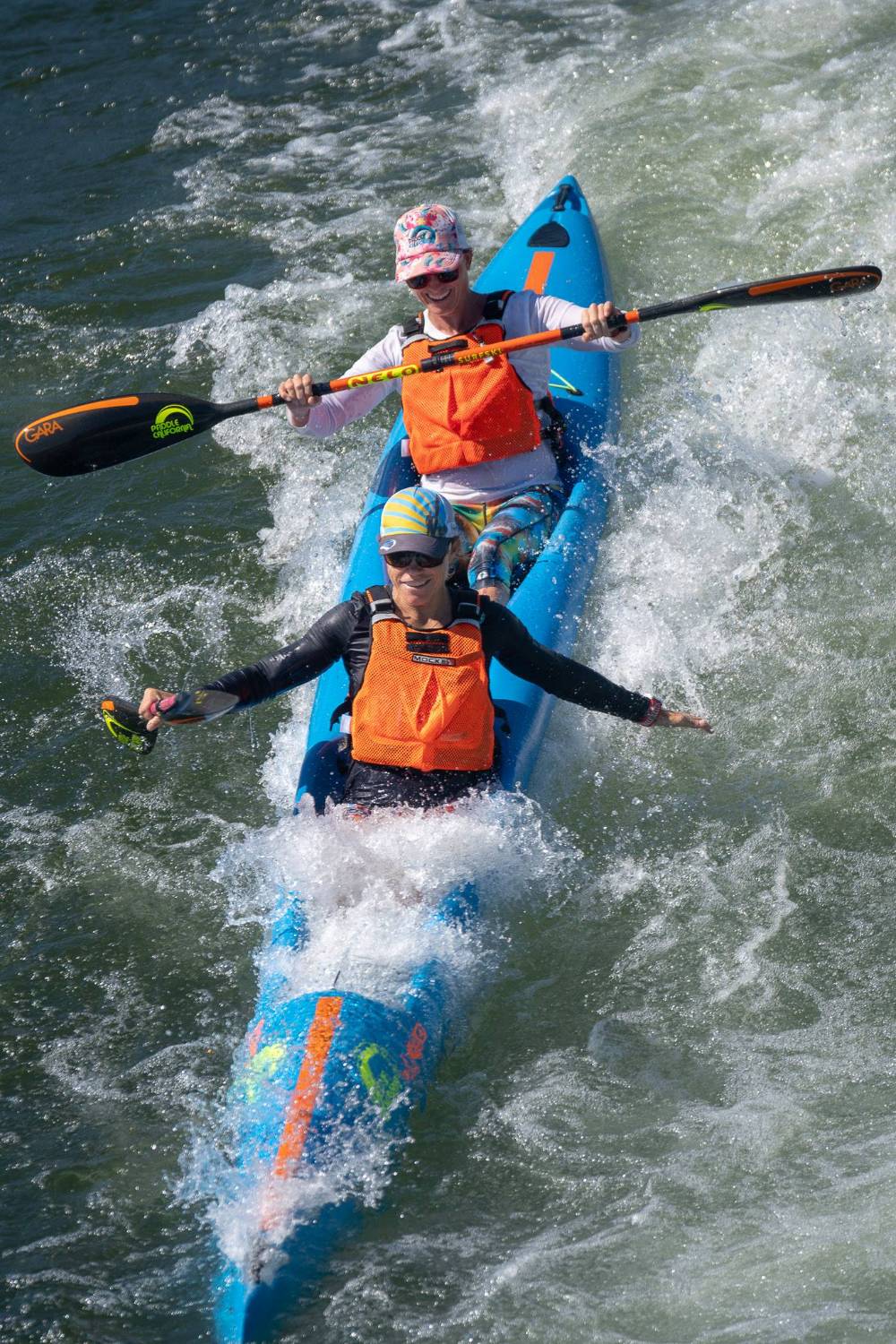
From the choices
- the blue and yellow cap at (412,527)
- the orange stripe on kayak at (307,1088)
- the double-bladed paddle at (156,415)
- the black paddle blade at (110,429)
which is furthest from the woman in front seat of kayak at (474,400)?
the orange stripe on kayak at (307,1088)

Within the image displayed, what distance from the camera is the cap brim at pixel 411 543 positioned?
3848 millimetres

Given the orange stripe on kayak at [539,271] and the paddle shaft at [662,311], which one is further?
the orange stripe on kayak at [539,271]

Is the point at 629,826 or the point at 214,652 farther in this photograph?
the point at 214,652

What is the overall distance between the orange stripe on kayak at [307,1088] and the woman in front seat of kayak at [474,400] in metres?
1.82

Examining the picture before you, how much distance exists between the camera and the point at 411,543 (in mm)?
3848

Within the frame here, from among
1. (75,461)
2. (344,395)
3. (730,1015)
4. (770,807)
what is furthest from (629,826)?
(75,461)

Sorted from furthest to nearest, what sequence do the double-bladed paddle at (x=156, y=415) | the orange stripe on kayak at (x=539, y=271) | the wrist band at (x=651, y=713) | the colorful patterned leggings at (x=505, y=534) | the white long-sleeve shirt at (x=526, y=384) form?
the orange stripe on kayak at (x=539, y=271)
the double-bladed paddle at (x=156, y=415)
the white long-sleeve shirt at (x=526, y=384)
the colorful patterned leggings at (x=505, y=534)
the wrist band at (x=651, y=713)

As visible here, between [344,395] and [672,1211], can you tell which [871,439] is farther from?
[672,1211]

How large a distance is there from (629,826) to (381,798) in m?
0.95

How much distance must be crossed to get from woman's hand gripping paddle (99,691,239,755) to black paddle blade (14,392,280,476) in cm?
173

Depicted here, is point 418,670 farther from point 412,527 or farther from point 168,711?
point 168,711

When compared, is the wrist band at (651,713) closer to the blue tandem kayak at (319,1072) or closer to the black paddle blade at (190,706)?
the blue tandem kayak at (319,1072)

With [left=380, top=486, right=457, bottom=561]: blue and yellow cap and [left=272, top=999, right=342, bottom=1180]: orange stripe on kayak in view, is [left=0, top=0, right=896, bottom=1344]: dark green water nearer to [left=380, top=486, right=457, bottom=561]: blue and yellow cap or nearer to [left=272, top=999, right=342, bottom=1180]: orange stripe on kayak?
[left=272, top=999, right=342, bottom=1180]: orange stripe on kayak

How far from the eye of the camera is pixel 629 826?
4.60m
